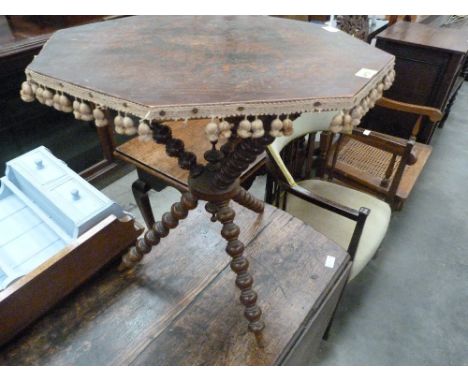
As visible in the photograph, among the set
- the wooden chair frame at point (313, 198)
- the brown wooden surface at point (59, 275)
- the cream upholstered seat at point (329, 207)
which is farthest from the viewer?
the cream upholstered seat at point (329, 207)

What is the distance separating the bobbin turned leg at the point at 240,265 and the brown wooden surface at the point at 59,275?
31 centimetres

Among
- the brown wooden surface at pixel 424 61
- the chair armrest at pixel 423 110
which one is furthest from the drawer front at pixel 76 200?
the brown wooden surface at pixel 424 61

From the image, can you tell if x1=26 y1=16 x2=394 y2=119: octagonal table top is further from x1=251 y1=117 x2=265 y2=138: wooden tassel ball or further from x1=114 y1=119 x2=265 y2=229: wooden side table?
x1=114 y1=119 x2=265 y2=229: wooden side table

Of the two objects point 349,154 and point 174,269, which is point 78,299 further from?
point 349,154

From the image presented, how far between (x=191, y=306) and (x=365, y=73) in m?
0.69

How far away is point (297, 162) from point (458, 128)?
198 centimetres

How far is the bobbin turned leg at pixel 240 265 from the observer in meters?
0.76

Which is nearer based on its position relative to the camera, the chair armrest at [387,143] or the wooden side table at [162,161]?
the wooden side table at [162,161]

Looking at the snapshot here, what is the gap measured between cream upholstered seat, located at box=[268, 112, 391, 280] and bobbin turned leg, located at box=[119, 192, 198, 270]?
1.46 ft

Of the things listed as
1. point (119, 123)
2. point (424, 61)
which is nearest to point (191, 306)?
point (119, 123)

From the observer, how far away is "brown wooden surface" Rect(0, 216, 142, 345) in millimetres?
730

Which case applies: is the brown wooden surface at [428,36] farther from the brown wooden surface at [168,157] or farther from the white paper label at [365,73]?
the white paper label at [365,73]

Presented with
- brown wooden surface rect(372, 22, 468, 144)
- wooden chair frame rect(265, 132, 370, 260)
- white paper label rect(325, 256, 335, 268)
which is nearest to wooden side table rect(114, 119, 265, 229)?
wooden chair frame rect(265, 132, 370, 260)

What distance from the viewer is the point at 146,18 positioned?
2.57 feet
